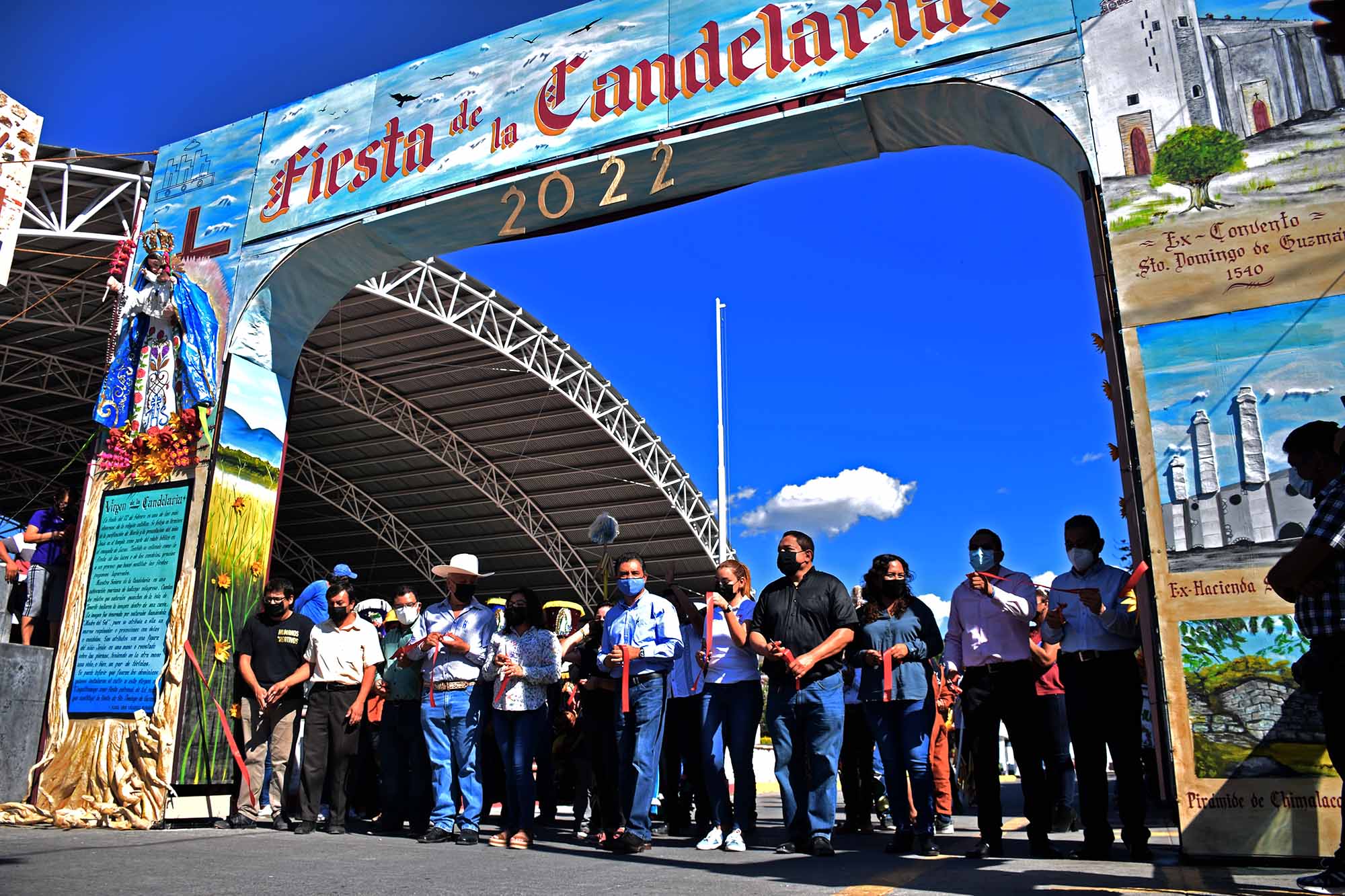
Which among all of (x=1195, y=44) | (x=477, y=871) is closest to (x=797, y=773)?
(x=477, y=871)

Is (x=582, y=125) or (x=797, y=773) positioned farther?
(x=582, y=125)

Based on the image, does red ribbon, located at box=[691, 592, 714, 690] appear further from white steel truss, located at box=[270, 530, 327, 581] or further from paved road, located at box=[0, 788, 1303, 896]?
white steel truss, located at box=[270, 530, 327, 581]

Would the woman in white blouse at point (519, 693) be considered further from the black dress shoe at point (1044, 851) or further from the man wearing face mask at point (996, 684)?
the black dress shoe at point (1044, 851)

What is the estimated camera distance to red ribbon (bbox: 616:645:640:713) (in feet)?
18.8

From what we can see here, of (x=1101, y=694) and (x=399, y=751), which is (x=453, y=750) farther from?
(x=1101, y=694)

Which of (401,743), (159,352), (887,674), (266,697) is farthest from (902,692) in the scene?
(159,352)

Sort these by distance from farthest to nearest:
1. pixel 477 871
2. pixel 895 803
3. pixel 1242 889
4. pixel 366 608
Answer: pixel 366 608
pixel 895 803
pixel 477 871
pixel 1242 889

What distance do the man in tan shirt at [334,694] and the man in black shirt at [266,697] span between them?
0.22 m

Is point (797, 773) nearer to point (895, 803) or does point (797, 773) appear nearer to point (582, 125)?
point (895, 803)

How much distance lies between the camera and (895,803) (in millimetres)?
5539

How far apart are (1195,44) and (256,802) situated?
26.2ft

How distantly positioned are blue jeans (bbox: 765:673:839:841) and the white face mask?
1.41m

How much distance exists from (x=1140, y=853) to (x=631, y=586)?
303 cm

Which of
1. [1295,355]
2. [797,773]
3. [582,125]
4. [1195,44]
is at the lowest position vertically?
[797,773]
